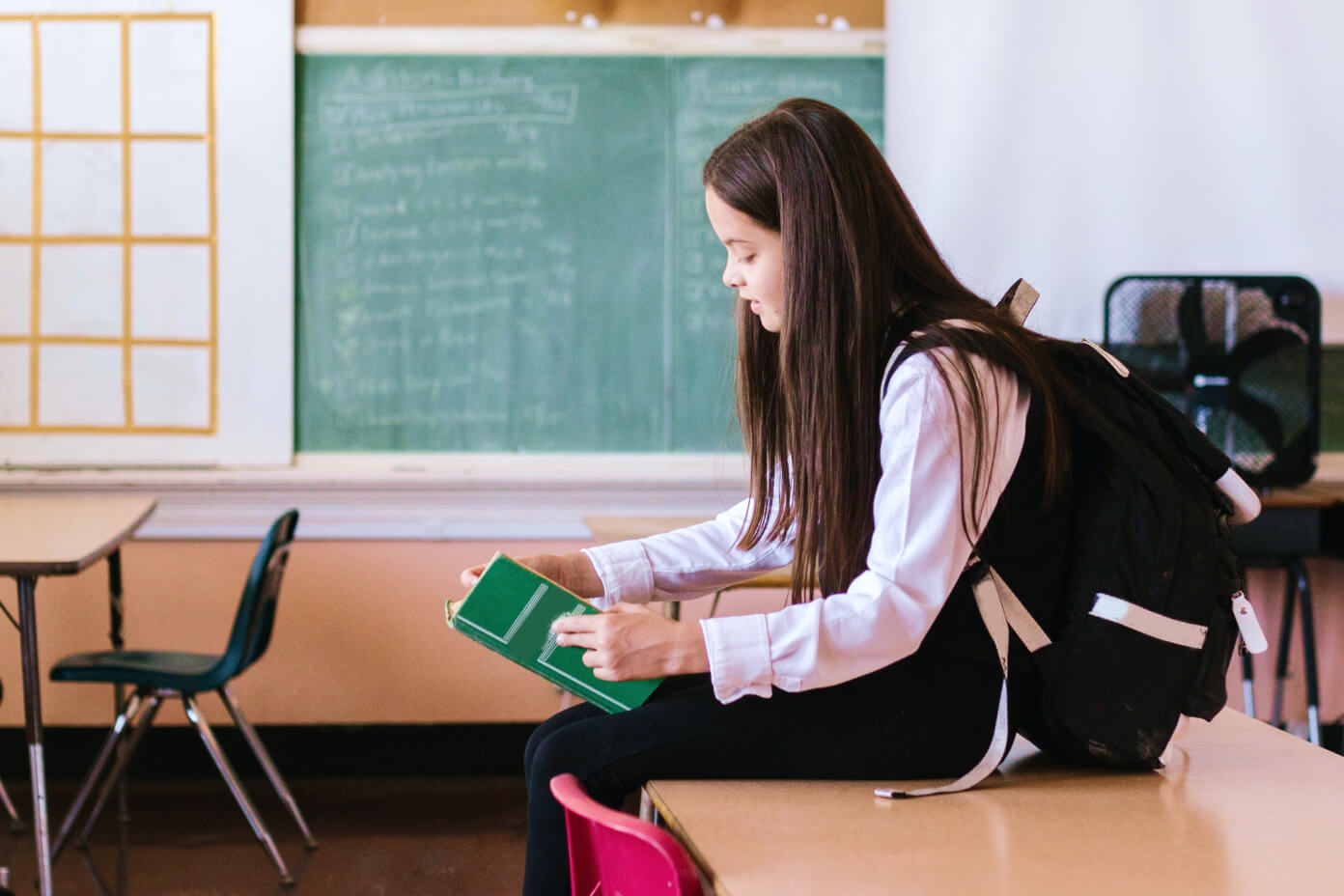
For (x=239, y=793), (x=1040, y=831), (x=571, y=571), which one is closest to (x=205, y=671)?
(x=239, y=793)

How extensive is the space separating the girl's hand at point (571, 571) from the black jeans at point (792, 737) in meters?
0.25

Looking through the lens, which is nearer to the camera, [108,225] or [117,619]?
[117,619]

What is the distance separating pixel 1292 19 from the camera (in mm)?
3338

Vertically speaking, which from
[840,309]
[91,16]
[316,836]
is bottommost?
[316,836]

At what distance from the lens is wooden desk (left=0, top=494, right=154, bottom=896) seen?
2373mm

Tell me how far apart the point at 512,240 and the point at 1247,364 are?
1.91 m

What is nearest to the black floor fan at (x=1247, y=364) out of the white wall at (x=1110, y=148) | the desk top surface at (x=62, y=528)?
the white wall at (x=1110, y=148)

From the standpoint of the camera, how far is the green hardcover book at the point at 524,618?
119 cm

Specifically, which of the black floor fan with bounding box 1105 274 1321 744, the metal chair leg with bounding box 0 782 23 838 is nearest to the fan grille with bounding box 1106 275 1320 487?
the black floor fan with bounding box 1105 274 1321 744

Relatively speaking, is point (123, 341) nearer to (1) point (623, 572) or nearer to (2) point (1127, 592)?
(1) point (623, 572)

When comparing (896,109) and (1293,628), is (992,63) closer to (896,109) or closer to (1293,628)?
(896,109)

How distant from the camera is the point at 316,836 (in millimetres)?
2967

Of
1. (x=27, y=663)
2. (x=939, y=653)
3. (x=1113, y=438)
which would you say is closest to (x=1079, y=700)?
(x=939, y=653)

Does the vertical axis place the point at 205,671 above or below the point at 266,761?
above
